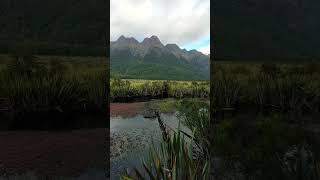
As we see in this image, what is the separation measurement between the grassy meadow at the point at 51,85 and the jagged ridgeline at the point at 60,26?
9 cm

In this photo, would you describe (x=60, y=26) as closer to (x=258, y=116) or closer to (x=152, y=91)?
(x=258, y=116)

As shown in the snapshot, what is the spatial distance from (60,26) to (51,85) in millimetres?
553

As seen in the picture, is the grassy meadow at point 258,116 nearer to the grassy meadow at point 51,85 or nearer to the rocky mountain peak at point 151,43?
the grassy meadow at point 51,85

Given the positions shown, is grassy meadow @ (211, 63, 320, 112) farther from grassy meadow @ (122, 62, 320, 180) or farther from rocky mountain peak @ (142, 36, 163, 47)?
rocky mountain peak @ (142, 36, 163, 47)

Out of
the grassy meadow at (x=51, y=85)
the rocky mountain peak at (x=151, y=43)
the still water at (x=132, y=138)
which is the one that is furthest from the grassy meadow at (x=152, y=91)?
the rocky mountain peak at (x=151, y=43)

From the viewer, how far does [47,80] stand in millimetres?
3479

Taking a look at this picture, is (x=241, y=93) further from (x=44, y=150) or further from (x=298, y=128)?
(x=44, y=150)

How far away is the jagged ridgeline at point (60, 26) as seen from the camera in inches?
134

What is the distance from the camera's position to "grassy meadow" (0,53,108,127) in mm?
3369

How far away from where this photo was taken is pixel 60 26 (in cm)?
351

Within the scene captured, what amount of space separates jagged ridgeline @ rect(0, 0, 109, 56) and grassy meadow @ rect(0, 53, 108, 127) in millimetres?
90

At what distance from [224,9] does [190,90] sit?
893 centimetres

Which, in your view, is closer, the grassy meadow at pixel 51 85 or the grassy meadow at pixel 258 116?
the grassy meadow at pixel 51 85

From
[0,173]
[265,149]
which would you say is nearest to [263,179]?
[265,149]
